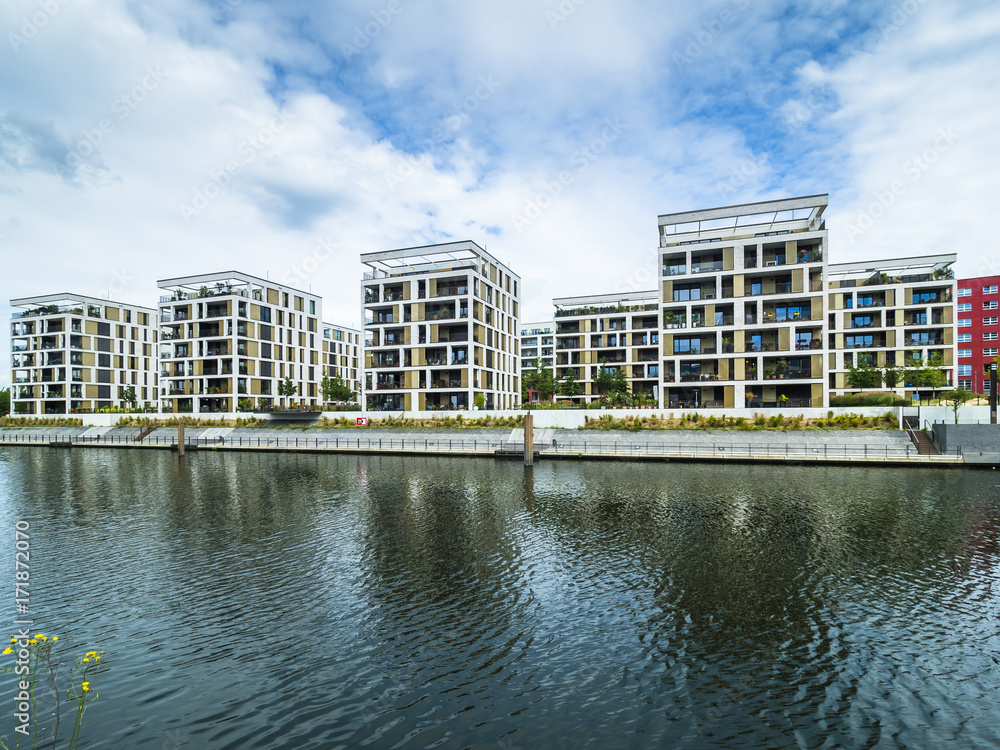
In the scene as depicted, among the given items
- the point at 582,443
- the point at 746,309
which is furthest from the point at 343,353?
the point at 746,309

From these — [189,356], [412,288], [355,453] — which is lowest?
[355,453]

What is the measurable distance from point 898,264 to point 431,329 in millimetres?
61337

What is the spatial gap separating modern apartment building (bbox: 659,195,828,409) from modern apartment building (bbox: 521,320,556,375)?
228ft

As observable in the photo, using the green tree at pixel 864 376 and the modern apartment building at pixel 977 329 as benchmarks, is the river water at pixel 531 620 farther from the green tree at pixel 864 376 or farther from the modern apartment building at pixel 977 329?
the modern apartment building at pixel 977 329

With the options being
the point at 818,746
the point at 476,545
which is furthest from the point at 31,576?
the point at 818,746

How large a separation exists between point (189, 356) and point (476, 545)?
76.5 metres

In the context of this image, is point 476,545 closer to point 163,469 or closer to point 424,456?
point 424,456

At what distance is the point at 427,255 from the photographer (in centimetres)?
6681

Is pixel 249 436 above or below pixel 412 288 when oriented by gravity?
below

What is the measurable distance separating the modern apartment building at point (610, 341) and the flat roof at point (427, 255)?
2441 centimetres

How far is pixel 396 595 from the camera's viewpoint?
1589 centimetres

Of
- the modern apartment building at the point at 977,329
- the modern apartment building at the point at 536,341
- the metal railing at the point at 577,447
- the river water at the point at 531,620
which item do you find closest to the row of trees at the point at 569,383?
the metal railing at the point at 577,447

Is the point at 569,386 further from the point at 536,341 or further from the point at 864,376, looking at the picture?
the point at 536,341

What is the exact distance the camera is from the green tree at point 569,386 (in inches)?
3403
